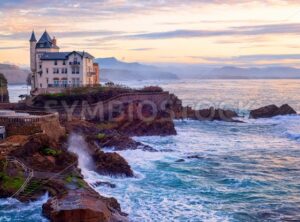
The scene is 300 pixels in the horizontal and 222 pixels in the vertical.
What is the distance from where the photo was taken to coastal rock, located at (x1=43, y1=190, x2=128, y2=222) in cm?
2136

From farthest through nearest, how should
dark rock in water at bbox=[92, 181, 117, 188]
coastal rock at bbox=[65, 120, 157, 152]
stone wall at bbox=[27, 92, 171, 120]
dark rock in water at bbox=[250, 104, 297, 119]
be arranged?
dark rock in water at bbox=[250, 104, 297, 119] → stone wall at bbox=[27, 92, 171, 120] → coastal rock at bbox=[65, 120, 157, 152] → dark rock in water at bbox=[92, 181, 117, 188]

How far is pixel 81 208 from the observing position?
70.5ft

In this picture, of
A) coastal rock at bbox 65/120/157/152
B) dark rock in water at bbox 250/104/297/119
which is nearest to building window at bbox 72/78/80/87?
coastal rock at bbox 65/120/157/152

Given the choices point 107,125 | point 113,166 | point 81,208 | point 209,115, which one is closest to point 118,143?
point 107,125

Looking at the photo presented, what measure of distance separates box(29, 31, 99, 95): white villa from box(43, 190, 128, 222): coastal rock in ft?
148

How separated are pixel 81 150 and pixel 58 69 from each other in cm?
3630

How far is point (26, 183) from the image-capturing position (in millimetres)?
25953

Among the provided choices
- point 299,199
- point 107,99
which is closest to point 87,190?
point 299,199

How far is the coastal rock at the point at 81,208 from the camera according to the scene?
70.1ft

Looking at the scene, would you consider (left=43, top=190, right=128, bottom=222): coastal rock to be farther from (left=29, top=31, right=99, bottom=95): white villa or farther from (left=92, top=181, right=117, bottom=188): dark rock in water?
(left=29, top=31, right=99, bottom=95): white villa

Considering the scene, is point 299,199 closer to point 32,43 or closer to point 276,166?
point 276,166

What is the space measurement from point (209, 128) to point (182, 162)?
23028mm

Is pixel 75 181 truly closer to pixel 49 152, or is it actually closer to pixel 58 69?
pixel 49 152

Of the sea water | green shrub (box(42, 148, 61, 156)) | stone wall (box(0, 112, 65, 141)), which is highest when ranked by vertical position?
stone wall (box(0, 112, 65, 141))
